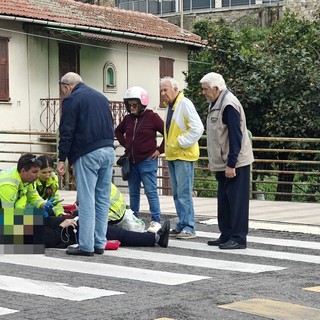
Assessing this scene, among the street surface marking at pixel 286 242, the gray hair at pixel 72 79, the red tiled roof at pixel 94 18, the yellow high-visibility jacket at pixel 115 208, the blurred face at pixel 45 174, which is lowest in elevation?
the street surface marking at pixel 286 242

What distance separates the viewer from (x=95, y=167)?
10.0 metres

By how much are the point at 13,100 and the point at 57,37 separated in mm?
2543

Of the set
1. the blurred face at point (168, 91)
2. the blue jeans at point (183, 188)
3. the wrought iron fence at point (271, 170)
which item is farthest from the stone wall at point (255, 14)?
the blue jeans at point (183, 188)

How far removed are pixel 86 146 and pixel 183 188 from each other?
6.26 ft

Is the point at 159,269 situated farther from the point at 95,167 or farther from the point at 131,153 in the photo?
the point at 131,153

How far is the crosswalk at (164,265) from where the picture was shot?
7.90m

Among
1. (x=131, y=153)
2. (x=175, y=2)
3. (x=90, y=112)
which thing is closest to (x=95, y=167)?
(x=90, y=112)

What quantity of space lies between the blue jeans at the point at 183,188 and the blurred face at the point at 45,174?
1.44 m

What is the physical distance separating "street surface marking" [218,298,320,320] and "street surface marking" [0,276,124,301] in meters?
1.06

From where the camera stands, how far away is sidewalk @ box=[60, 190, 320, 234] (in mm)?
12945

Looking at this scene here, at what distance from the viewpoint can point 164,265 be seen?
31.1ft

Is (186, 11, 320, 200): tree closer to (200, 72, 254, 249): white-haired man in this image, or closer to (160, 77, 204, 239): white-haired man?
(160, 77, 204, 239): white-haired man

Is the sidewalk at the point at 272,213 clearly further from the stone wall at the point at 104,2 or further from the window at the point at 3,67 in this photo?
the stone wall at the point at 104,2

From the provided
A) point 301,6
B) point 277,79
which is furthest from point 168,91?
point 301,6
